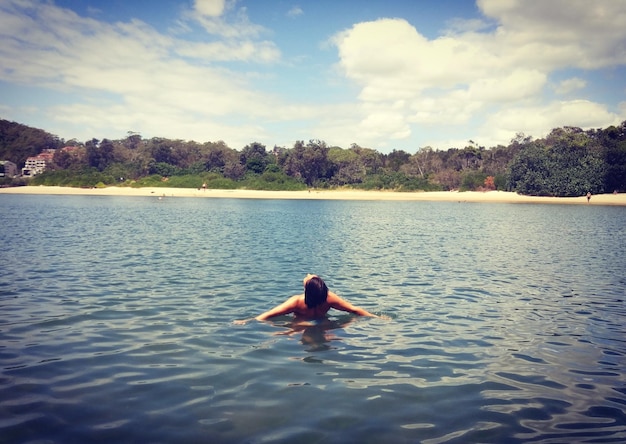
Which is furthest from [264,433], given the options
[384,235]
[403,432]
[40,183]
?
[40,183]

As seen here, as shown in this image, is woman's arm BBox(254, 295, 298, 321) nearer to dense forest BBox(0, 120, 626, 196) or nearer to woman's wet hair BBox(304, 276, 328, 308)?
woman's wet hair BBox(304, 276, 328, 308)

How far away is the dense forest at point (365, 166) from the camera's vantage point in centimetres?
8738

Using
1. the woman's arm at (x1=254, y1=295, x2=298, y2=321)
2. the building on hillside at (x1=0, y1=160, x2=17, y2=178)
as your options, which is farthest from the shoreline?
the woman's arm at (x1=254, y1=295, x2=298, y2=321)

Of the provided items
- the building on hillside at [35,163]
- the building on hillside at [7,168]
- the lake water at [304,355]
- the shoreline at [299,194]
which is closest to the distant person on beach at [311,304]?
the lake water at [304,355]

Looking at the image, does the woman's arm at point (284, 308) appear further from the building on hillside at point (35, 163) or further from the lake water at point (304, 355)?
the building on hillside at point (35, 163)

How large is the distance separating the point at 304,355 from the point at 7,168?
157012 mm

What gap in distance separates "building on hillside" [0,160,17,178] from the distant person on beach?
141 m

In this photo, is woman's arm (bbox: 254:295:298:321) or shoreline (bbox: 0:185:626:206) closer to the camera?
woman's arm (bbox: 254:295:298:321)

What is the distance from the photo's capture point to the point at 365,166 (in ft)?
389

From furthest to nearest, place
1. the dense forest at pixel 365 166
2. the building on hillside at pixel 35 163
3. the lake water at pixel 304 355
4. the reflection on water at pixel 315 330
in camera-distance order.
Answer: the building on hillside at pixel 35 163 → the dense forest at pixel 365 166 → the reflection on water at pixel 315 330 → the lake water at pixel 304 355

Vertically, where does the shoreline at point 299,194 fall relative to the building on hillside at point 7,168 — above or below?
below

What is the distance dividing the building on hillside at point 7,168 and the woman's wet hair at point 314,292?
141m

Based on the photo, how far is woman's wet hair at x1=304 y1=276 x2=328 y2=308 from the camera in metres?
9.79

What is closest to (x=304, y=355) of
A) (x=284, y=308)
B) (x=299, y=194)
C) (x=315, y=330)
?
(x=315, y=330)
